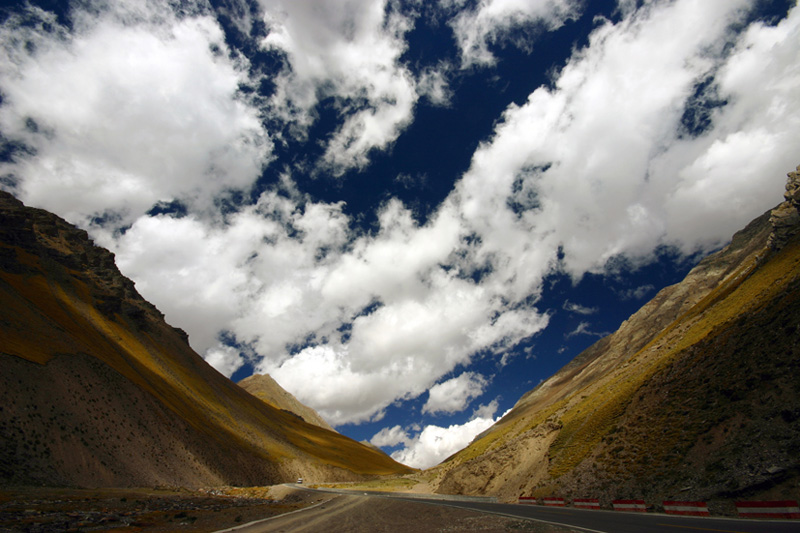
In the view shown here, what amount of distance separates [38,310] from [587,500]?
3409 inches

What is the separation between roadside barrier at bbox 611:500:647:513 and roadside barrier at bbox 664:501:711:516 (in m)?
1.49

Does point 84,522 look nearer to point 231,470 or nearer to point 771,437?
point 771,437

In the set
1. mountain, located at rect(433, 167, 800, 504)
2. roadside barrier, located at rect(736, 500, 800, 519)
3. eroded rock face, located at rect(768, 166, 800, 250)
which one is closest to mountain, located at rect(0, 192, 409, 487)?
mountain, located at rect(433, 167, 800, 504)

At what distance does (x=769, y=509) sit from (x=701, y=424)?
40.8 feet

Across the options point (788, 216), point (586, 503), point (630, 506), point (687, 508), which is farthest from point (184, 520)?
point (788, 216)

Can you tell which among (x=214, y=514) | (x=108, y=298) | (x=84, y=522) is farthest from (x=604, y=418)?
(x=108, y=298)

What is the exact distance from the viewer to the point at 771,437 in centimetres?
2352

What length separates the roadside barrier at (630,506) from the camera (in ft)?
80.4

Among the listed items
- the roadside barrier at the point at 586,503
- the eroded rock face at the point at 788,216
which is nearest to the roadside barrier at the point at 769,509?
the roadside barrier at the point at 586,503

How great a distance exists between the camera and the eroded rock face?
50644mm

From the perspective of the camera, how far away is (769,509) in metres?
18.1

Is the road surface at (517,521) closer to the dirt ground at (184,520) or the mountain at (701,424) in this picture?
the dirt ground at (184,520)

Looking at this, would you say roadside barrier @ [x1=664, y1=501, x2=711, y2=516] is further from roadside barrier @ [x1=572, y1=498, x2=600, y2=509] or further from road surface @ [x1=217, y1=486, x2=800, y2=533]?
roadside barrier @ [x1=572, y1=498, x2=600, y2=509]

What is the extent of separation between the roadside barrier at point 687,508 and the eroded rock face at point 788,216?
A: 48.3 meters
